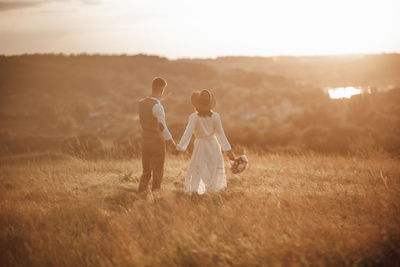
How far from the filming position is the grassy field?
3.35 metres

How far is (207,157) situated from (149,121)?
45.9 inches

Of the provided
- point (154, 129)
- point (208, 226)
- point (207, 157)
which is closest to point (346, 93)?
point (207, 157)

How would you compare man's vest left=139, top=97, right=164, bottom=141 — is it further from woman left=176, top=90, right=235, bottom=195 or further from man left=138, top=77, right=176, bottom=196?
woman left=176, top=90, right=235, bottom=195

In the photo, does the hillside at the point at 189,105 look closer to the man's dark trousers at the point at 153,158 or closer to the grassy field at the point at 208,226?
the grassy field at the point at 208,226

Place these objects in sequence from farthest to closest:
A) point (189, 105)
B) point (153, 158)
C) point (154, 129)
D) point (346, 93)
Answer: point (189, 105)
point (346, 93)
point (153, 158)
point (154, 129)

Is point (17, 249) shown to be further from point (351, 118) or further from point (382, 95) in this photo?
point (382, 95)

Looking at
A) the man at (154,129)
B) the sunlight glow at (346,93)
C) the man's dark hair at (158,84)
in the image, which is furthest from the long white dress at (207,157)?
the sunlight glow at (346,93)

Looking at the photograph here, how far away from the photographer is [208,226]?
165 inches

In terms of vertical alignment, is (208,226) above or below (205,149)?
below

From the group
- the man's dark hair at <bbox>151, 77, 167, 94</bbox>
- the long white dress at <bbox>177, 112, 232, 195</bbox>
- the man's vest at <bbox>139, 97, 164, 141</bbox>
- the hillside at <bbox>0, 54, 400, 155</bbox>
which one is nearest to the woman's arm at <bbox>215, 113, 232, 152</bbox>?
the long white dress at <bbox>177, 112, 232, 195</bbox>

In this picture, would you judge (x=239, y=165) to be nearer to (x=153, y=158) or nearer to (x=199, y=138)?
(x=199, y=138)

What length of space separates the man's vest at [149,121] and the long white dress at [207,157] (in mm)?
491

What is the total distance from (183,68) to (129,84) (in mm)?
10911

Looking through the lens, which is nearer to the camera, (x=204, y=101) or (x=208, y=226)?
(x=208, y=226)
